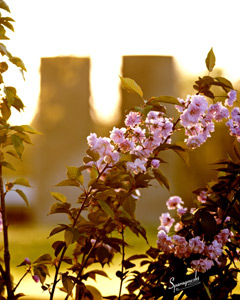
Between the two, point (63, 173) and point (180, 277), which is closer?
point (180, 277)

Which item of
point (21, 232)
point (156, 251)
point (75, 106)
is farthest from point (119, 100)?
point (156, 251)

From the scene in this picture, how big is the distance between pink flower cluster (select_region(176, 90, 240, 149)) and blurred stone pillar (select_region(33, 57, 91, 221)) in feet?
44.3

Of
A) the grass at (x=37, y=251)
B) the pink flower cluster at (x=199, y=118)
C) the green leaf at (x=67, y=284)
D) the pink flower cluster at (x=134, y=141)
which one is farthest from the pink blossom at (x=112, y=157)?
the grass at (x=37, y=251)

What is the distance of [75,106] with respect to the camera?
16453 mm

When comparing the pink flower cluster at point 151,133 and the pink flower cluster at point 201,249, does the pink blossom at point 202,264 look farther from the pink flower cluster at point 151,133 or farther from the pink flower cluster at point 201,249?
the pink flower cluster at point 151,133

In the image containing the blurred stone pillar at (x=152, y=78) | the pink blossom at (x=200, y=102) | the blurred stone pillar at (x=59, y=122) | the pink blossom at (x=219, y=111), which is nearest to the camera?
the pink blossom at (x=200, y=102)

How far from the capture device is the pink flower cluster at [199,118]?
143cm

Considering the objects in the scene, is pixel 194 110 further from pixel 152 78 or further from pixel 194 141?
pixel 152 78

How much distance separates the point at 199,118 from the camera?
58.4 inches

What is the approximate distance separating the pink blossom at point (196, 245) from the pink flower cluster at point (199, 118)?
0.26m

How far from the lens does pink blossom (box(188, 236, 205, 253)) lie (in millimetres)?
1457

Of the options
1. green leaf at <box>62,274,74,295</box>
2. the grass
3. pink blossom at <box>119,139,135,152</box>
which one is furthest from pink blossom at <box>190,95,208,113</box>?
the grass

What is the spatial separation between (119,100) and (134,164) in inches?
509

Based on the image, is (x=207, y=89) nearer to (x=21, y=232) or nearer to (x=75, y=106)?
(x=21, y=232)
